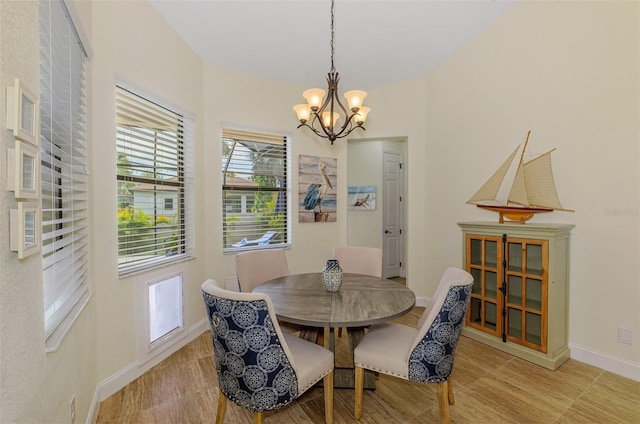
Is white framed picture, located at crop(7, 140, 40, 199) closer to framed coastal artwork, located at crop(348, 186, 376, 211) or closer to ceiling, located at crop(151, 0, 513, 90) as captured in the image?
ceiling, located at crop(151, 0, 513, 90)

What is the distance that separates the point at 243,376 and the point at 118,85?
7.30 ft

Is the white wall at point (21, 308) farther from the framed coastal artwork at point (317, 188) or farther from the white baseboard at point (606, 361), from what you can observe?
the white baseboard at point (606, 361)

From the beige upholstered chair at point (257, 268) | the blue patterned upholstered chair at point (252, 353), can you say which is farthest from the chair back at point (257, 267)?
the blue patterned upholstered chair at point (252, 353)

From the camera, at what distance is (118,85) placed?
2242 mm

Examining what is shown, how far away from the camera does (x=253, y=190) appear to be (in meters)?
3.75

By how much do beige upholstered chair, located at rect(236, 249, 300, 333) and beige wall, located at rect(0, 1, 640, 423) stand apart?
74 centimetres

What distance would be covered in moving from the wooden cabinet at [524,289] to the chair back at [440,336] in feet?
4.18

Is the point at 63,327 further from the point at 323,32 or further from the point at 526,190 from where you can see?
the point at 526,190

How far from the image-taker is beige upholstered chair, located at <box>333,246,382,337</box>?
2.86m

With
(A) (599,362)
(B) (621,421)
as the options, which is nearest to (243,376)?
(B) (621,421)

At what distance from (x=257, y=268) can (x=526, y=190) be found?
2577mm

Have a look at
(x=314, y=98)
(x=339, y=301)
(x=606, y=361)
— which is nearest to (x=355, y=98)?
(x=314, y=98)

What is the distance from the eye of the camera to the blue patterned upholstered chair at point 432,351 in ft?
5.41

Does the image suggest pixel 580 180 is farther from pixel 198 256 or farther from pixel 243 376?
pixel 198 256
